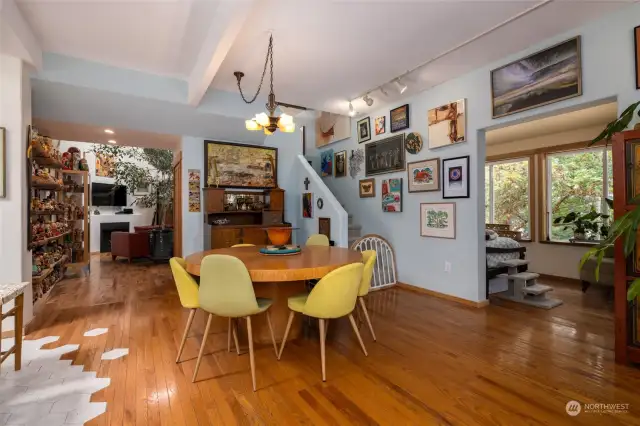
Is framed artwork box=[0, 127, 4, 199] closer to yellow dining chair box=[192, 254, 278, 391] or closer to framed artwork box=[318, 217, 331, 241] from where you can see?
yellow dining chair box=[192, 254, 278, 391]

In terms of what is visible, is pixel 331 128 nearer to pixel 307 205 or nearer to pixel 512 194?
pixel 307 205

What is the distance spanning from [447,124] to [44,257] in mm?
5491

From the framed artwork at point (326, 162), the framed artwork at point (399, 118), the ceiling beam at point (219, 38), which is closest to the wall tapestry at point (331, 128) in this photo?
the framed artwork at point (326, 162)

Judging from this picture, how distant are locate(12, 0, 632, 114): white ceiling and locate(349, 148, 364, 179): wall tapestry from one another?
1.62 meters

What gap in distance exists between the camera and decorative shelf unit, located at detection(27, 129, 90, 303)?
11.9 feet

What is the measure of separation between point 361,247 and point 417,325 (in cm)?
172

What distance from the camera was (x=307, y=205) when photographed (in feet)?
19.2

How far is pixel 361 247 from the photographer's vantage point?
477 cm

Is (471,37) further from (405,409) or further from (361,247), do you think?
(405,409)

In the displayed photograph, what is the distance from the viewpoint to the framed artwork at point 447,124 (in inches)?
157

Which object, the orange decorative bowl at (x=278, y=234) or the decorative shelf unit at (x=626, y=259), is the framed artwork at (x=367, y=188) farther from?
the decorative shelf unit at (x=626, y=259)

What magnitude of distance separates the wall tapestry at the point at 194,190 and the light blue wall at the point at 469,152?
268 cm

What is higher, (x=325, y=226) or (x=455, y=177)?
(x=455, y=177)

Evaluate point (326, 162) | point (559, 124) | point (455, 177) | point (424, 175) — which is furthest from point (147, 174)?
point (559, 124)
